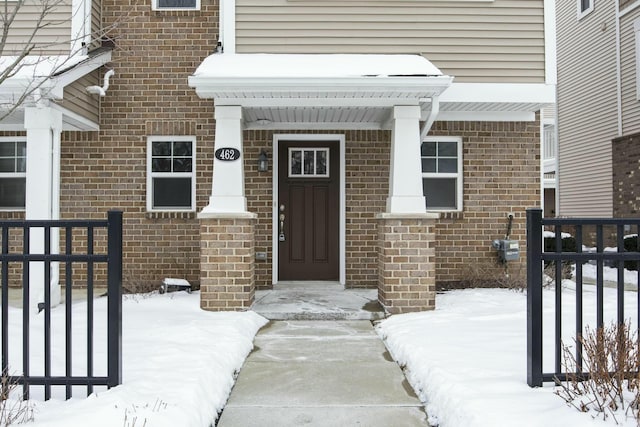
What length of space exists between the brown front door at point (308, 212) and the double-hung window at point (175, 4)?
277 cm

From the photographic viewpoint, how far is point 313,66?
7410 millimetres

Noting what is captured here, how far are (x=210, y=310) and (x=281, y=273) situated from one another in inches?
91.0

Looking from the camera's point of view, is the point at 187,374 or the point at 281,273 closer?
the point at 187,374

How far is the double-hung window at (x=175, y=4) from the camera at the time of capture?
9164 mm

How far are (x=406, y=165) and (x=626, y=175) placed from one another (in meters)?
8.50

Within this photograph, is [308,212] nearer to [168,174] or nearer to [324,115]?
[324,115]

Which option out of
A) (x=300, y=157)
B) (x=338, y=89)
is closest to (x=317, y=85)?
(x=338, y=89)

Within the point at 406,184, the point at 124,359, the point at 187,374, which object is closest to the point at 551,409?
the point at 187,374

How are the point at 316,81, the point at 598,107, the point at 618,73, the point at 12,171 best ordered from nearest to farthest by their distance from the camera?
the point at 316,81, the point at 12,171, the point at 618,73, the point at 598,107

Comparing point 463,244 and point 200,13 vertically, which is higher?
point 200,13

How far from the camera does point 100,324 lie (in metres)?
6.28

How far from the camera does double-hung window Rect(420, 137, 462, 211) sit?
9188 mm

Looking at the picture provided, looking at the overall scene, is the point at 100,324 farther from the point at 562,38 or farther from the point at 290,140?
the point at 562,38

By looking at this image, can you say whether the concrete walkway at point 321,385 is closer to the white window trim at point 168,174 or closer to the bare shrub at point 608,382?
the bare shrub at point 608,382
